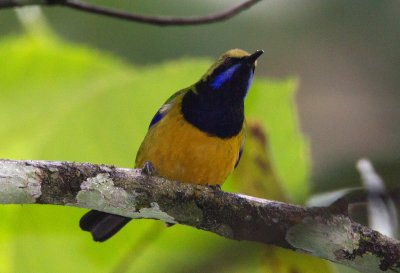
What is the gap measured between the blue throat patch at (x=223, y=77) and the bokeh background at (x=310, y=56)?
0.95 ft

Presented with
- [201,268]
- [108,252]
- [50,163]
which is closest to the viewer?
[201,268]

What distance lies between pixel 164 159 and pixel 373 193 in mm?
1889

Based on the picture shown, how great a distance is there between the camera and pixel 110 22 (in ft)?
16.7

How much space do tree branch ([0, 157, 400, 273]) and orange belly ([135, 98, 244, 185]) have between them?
0.74 metres

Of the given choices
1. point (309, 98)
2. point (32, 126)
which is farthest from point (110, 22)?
point (32, 126)

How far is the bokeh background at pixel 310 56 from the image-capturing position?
2.12 meters

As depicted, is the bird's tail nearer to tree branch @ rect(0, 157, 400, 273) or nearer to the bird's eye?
tree branch @ rect(0, 157, 400, 273)

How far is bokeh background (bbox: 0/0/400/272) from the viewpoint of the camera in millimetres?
2115

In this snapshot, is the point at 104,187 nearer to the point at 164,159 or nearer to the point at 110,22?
the point at 164,159

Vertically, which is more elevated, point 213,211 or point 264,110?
point 264,110

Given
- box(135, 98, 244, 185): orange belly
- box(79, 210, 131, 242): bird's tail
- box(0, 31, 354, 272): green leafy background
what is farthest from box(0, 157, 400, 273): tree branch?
box(135, 98, 244, 185): orange belly

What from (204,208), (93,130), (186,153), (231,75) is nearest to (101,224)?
(204,208)

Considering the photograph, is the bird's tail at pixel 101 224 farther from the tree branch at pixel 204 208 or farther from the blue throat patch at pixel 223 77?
the blue throat patch at pixel 223 77

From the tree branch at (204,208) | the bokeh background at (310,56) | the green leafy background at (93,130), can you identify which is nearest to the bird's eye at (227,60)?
the bokeh background at (310,56)
